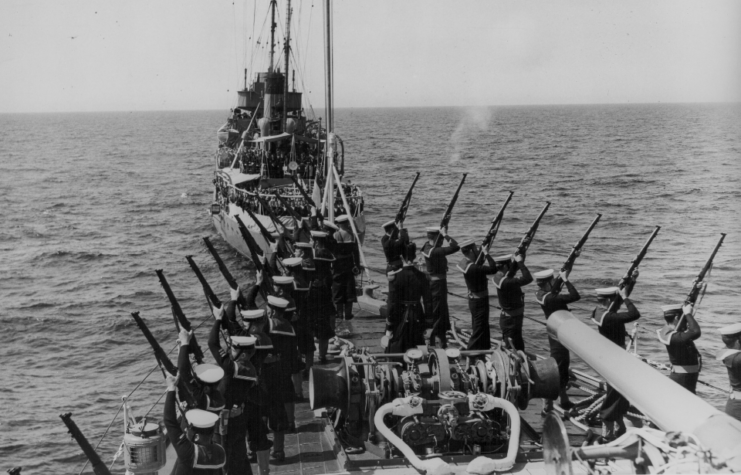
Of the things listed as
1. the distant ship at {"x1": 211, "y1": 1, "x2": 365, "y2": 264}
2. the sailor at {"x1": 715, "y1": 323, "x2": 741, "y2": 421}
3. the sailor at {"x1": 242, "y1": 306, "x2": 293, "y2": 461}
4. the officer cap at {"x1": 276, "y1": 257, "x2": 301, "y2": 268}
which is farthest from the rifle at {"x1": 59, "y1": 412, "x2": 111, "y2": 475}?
the distant ship at {"x1": 211, "y1": 1, "x2": 365, "y2": 264}

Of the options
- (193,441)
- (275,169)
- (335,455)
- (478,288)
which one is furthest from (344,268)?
(275,169)

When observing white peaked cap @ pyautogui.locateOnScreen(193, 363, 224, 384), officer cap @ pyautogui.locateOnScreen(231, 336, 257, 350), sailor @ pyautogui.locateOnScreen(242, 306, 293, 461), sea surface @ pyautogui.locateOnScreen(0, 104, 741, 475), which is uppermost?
officer cap @ pyautogui.locateOnScreen(231, 336, 257, 350)

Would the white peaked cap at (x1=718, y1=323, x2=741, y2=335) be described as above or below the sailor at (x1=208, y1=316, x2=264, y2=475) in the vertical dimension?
above

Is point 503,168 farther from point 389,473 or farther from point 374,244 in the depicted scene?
point 389,473

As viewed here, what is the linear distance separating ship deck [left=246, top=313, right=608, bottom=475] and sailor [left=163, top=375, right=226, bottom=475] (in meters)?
1.33

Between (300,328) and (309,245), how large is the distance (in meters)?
1.65

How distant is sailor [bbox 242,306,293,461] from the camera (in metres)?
7.33

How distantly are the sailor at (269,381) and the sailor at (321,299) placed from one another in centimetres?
215

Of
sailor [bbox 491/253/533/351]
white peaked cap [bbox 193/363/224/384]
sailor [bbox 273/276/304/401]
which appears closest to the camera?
white peaked cap [bbox 193/363/224/384]

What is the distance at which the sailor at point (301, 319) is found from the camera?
9133mm

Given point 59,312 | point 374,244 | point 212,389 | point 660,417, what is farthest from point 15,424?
point 374,244

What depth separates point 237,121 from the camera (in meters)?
Result: 46.3

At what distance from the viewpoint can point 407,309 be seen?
9.38 metres

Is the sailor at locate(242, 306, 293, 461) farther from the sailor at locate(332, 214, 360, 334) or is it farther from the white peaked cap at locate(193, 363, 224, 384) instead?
the sailor at locate(332, 214, 360, 334)
